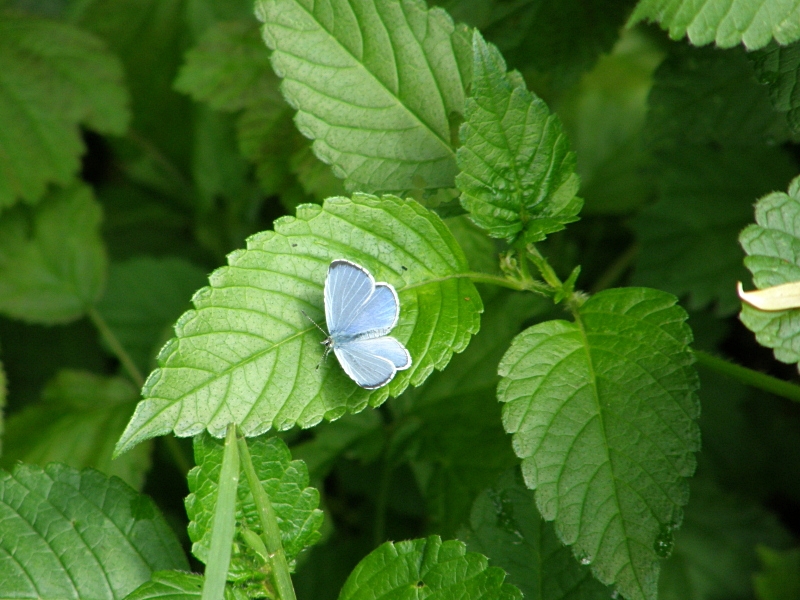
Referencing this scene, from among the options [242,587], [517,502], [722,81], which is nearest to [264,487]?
[242,587]

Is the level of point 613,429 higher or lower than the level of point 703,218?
lower

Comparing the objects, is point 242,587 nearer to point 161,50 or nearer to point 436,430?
point 436,430

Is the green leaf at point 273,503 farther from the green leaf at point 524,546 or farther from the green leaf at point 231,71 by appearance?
the green leaf at point 231,71

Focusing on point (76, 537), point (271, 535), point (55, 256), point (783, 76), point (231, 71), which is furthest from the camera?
point (55, 256)

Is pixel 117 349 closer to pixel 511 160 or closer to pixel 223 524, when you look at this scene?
pixel 223 524

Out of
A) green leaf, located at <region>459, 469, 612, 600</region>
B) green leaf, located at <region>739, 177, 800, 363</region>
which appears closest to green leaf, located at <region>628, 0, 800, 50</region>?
green leaf, located at <region>739, 177, 800, 363</region>

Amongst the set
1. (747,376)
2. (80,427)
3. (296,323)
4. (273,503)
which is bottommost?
(80,427)

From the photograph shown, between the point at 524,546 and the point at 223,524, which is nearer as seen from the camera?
the point at 223,524

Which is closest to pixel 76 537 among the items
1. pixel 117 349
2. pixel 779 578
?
pixel 117 349
